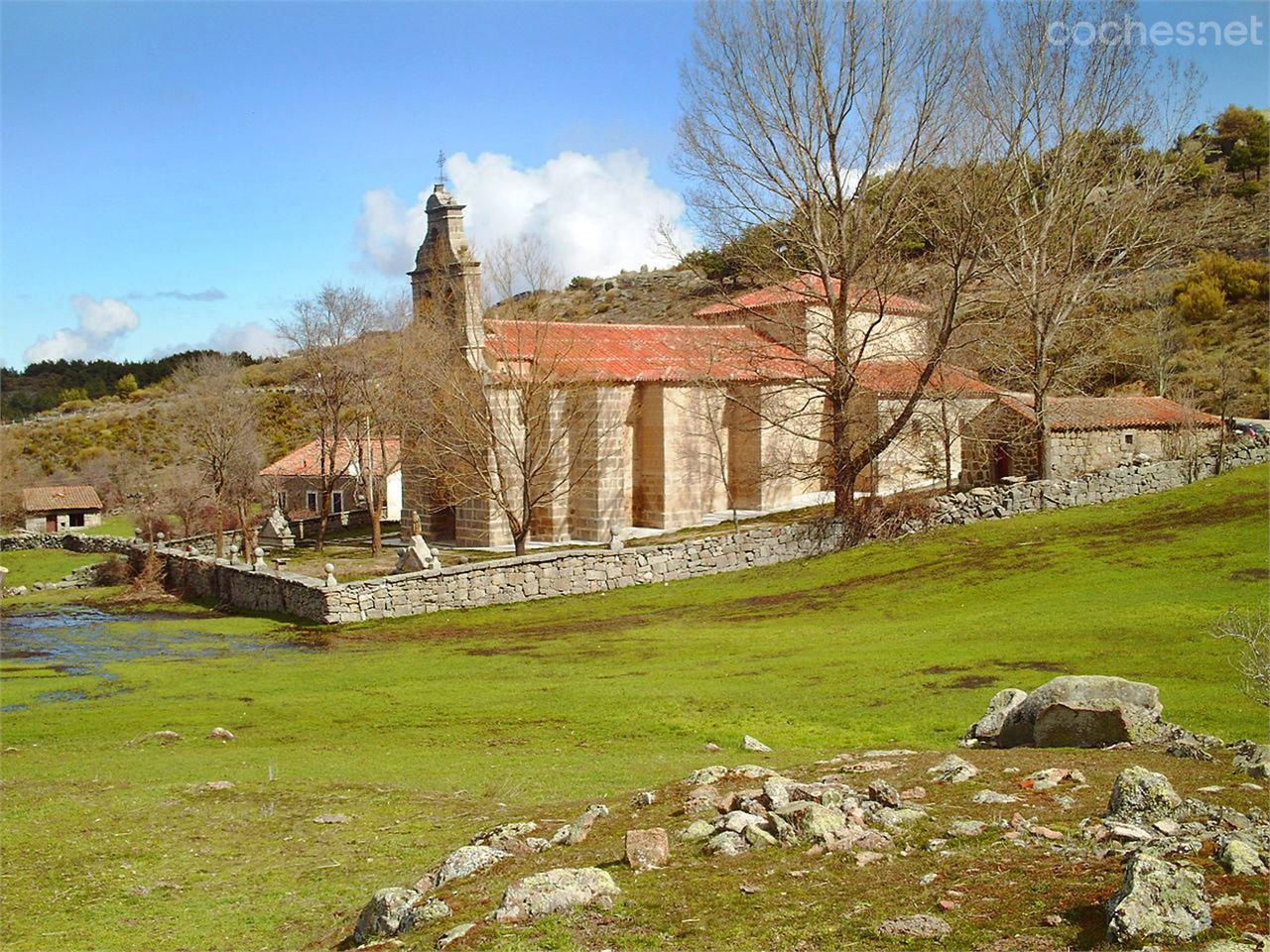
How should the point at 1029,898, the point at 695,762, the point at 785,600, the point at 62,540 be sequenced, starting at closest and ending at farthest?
the point at 1029,898, the point at 695,762, the point at 785,600, the point at 62,540

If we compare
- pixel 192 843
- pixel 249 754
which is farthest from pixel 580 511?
pixel 192 843

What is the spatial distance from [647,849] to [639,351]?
34211 mm

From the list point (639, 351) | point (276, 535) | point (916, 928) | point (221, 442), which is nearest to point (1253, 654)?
point (916, 928)

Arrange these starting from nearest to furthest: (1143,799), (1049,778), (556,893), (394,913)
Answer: (556,893) → (394,913) → (1143,799) → (1049,778)

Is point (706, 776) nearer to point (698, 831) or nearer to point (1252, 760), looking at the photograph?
point (698, 831)

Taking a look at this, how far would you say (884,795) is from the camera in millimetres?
8859

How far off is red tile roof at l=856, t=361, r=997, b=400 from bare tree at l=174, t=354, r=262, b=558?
23145 mm

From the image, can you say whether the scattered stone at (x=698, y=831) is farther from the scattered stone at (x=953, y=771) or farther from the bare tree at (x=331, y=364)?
the bare tree at (x=331, y=364)

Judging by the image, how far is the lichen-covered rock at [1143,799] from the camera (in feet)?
25.6

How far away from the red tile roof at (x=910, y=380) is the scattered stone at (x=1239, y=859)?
33437 millimetres

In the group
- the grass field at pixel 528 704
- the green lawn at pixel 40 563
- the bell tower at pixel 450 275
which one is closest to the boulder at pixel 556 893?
the grass field at pixel 528 704

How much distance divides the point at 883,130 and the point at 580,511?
15974 mm

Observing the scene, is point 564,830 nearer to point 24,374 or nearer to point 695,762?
point 695,762

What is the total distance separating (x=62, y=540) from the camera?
5528 centimetres
